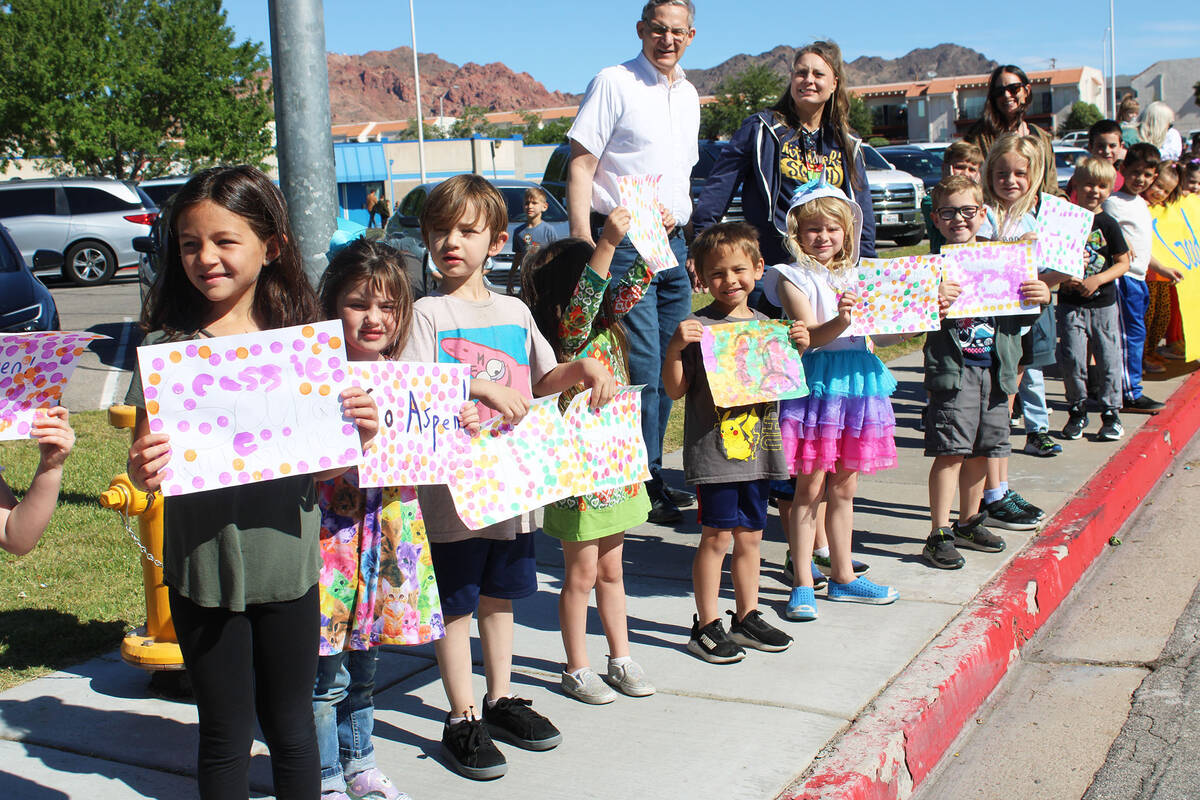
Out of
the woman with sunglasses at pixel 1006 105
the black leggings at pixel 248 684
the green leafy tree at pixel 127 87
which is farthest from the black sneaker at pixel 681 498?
the green leafy tree at pixel 127 87

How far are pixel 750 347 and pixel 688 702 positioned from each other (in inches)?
48.9

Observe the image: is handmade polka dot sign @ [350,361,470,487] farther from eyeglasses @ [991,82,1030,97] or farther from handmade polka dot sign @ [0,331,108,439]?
eyeglasses @ [991,82,1030,97]

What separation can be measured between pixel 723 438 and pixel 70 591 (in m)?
2.80

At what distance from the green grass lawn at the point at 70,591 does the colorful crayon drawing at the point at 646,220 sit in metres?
2.44

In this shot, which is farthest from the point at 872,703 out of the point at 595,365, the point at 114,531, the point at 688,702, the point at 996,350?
the point at 114,531

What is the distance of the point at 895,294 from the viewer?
4531mm

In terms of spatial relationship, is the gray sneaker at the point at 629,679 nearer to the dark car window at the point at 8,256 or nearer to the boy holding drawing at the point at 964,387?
the boy holding drawing at the point at 964,387

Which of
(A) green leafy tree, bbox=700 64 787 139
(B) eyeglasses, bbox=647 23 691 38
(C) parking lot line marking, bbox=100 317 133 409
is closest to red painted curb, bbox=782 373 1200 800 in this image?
(B) eyeglasses, bbox=647 23 691 38

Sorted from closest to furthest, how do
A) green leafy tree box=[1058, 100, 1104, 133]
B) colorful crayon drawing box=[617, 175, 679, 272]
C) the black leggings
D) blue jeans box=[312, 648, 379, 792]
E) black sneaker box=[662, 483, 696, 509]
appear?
the black leggings, blue jeans box=[312, 648, 379, 792], colorful crayon drawing box=[617, 175, 679, 272], black sneaker box=[662, 483, 696, 509], green leafy tree box=[1058, 100, 1104, 133]

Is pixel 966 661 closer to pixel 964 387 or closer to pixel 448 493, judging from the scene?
pixel 964 387

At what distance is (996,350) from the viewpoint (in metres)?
5.30

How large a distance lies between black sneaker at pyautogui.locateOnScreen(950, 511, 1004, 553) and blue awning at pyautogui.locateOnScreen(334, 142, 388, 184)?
2101 inches

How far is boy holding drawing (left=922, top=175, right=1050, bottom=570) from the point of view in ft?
17.1

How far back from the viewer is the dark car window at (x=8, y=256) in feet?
30.9
